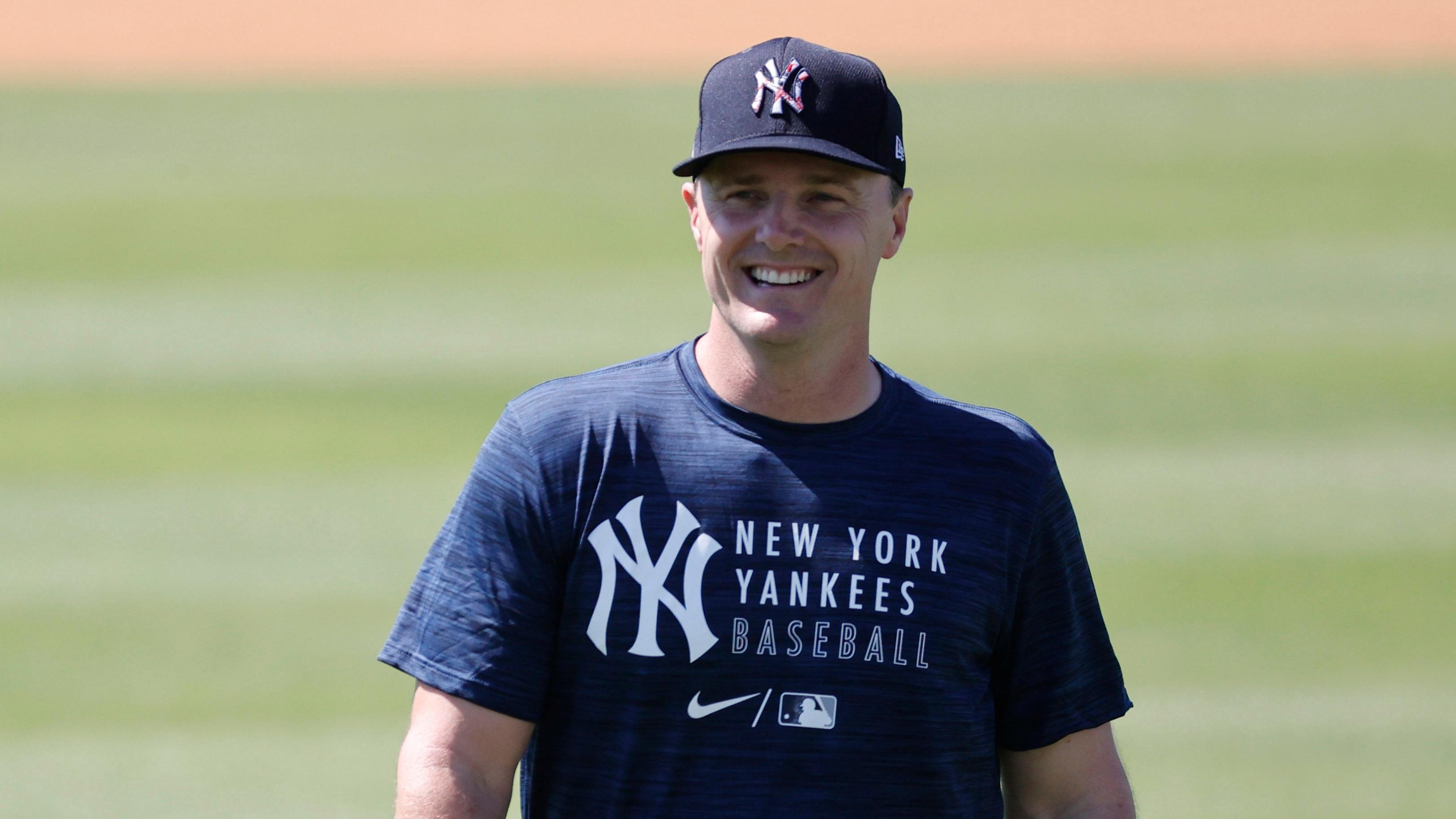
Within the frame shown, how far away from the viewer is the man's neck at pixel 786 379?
2199mm

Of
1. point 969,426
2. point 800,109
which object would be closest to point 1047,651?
point 969,426

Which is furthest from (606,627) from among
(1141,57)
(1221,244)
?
(1141,57)

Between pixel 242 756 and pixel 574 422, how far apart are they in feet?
14.1

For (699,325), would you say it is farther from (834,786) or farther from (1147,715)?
(834,786)

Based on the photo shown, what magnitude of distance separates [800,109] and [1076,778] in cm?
100

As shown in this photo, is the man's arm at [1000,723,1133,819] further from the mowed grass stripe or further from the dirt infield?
the dirt infield

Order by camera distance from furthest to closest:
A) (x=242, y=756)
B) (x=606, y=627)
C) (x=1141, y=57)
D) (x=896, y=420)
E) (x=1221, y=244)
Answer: (x=1141, y=57) → (x=1221, y=244) → (x=242, y=756) → (x=896, y=420) → (x=606, y=627)

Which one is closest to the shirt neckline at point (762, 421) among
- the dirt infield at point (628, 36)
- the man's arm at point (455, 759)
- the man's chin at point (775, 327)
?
the man's chin at point (775, 327)

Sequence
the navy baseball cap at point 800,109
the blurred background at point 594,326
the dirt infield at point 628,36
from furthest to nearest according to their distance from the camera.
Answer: the dirt infield at point 628,36, the blurred background at point 594,326, the navy baseball cap at point 800,109

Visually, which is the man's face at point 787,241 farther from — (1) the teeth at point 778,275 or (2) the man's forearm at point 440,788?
(2) the man's forearm at point 440,788

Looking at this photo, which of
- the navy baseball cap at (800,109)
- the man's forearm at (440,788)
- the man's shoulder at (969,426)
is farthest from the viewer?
the man's shoulder at (969,426)

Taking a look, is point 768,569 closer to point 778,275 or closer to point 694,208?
point 778,275

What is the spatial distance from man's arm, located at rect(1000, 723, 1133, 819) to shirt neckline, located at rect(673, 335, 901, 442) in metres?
0.52

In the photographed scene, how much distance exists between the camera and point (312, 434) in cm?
851
